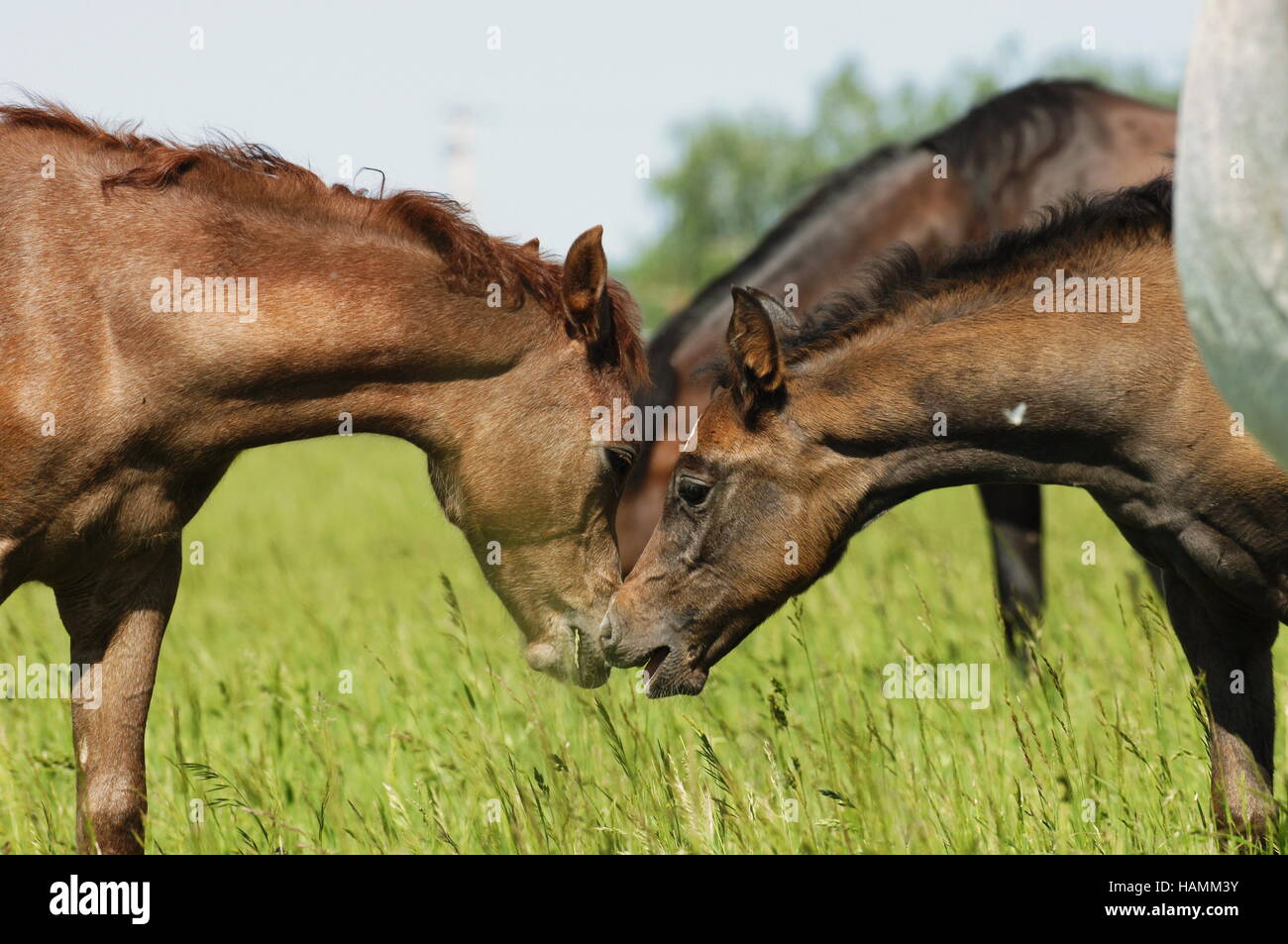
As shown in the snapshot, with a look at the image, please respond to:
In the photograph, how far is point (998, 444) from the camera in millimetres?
4176

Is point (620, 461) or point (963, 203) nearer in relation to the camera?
point (620, 461)

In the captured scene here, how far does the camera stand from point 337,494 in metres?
17.7

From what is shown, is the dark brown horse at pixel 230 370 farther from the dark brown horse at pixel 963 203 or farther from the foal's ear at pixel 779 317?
the dark brown horse at pixel 963 203

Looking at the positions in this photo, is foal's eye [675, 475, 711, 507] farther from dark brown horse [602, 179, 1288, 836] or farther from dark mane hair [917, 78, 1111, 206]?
dark mane hair [917, 78, 1111, 206]

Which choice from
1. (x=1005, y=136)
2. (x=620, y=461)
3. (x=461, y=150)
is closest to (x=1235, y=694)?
(x=620, y=461)

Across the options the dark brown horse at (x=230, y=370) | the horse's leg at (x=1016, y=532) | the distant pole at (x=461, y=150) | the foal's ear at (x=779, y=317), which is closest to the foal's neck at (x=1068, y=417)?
the foal's ear at (x=779, y=317)

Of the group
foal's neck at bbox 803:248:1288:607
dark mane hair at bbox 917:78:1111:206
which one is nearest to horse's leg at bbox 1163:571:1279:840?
foal's neck at bbox 803:248:1288:607

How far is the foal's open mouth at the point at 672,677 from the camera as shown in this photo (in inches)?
182

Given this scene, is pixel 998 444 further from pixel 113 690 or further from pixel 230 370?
pixel 113 690

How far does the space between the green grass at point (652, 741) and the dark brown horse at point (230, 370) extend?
33 centimetres

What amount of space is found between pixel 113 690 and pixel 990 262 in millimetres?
3130

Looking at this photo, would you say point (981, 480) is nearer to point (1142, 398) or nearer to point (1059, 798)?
point (1142, 398)

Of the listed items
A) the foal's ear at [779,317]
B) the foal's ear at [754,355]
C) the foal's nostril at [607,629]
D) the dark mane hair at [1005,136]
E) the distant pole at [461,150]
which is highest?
the distant pole at [461,150]

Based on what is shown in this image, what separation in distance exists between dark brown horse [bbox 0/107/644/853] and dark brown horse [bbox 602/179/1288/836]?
370 mm
